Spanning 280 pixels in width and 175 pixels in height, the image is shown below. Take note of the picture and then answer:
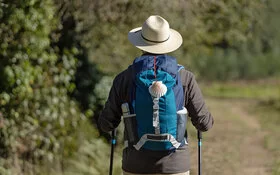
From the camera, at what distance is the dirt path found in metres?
10.7

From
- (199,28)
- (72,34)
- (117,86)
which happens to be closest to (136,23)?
(72,34)

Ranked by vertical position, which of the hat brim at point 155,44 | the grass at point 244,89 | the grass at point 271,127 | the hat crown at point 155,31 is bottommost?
the grass at point 244,89

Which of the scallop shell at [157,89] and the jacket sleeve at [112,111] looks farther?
the jacket sleeve at [112,111]

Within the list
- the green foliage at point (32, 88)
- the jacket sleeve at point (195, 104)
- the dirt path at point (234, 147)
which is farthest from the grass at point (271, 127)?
the jacket sleeve at point (195, 104)

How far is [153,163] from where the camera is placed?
5117 mm

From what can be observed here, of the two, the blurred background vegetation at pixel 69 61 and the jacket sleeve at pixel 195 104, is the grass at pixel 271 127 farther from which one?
the jacket sleeve at pixel 195 104

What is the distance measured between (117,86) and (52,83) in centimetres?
488

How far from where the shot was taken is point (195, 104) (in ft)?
17.1

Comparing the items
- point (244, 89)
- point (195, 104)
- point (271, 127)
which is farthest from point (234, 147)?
point (244, 89)

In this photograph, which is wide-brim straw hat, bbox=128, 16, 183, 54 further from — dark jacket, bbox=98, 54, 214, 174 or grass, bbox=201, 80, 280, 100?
grass, bbox=201, 80, 280, 100

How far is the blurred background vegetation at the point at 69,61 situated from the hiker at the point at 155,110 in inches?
129

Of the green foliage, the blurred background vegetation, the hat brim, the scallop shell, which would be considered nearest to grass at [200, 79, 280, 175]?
the blurred background vegetation

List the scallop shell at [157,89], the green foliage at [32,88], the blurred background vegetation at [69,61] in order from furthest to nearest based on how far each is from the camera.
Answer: the blurred background vegetation at [69,61] < the green foliage at [32,88] < the scallop shell at [157,89]

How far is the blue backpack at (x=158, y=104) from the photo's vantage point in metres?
5.00
